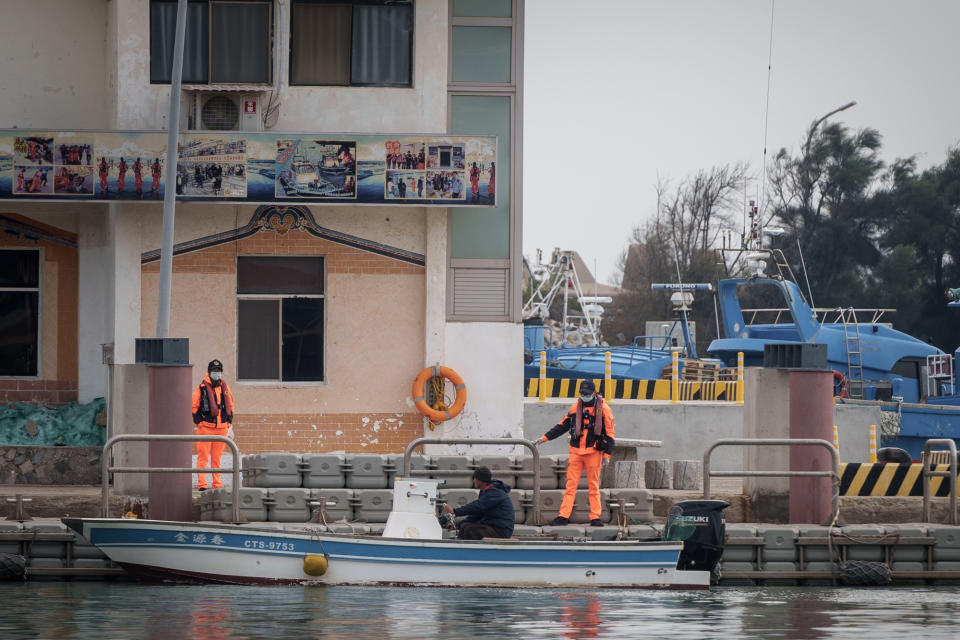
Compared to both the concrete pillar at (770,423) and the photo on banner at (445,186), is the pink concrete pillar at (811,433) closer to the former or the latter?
the concrete pillar at (770,423)

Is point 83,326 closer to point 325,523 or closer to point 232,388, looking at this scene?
point 232,388

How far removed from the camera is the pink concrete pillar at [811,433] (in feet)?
64.3

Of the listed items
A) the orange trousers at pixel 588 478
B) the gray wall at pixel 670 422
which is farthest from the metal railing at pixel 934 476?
the gray wall at pixel 670 422

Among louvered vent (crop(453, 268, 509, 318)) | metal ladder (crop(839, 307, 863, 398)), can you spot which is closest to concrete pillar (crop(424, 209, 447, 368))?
louvered vent (crop(453, 268, 509, 318))

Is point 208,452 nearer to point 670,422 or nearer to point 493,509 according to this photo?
point 493,509

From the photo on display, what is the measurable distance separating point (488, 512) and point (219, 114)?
386 inches

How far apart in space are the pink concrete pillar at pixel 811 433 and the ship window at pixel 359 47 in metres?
8.79

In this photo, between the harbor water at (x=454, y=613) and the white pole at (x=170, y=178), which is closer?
the harbor water at (x=454, y=613)

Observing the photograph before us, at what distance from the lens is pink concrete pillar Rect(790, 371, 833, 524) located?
19.6 metres

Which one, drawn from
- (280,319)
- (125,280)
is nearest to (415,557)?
(280,319)

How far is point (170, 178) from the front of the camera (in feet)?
73.9

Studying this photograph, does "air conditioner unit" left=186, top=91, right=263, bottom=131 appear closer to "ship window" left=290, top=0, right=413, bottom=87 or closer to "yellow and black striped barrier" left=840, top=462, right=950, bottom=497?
"ship window" left=290, top=0, right=413, bottom=87

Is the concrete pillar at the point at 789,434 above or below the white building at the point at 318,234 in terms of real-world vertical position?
below

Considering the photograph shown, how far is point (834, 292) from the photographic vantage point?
6481 cm
